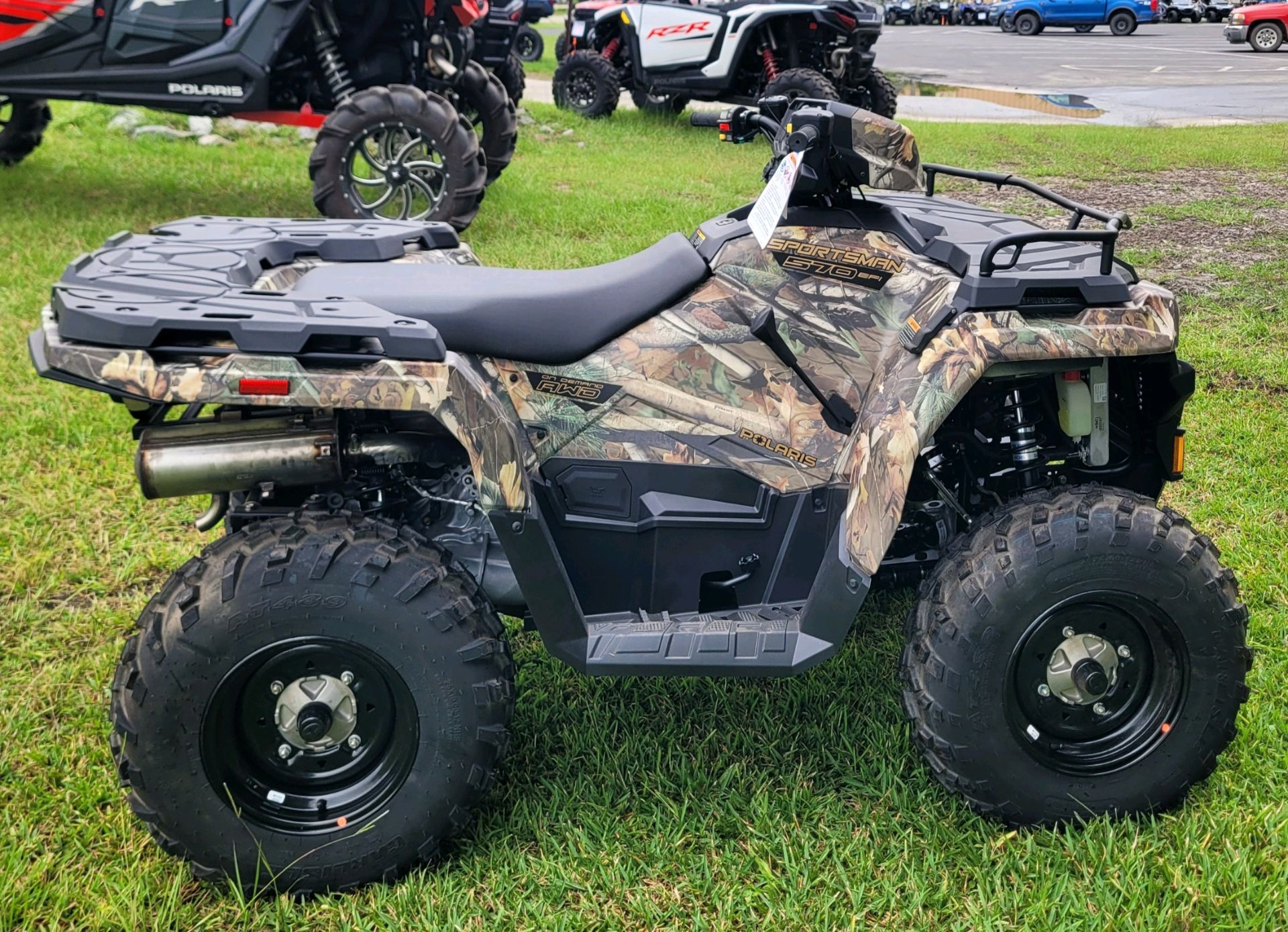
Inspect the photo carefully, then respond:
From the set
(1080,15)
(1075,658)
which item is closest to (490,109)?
(1075,658)

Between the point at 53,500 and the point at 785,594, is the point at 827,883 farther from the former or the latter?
the point at 53,500

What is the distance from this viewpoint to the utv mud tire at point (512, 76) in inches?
469

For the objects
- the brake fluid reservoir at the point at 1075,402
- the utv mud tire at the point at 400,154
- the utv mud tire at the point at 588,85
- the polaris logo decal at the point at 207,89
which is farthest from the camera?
the utv mud tire at the point at 588,85

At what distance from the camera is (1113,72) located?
21375 millimetres

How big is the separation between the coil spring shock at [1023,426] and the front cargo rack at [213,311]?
1458mm

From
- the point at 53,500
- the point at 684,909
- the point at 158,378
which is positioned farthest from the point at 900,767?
the point at 53,500

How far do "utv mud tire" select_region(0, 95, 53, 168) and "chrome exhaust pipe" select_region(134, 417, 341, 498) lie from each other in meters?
7.91

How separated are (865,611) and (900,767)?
817 mm

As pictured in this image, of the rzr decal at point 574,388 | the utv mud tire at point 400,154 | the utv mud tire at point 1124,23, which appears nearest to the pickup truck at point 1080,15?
the utv mud tire at point 1124,23

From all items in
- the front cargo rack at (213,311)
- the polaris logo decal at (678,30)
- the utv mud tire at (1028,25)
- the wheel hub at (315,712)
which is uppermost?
the utv mud tire at (1028,25)

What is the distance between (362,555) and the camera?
2.51 meters

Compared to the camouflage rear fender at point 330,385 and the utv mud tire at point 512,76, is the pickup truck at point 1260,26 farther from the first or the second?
the camouflage rear fender at point 330,385

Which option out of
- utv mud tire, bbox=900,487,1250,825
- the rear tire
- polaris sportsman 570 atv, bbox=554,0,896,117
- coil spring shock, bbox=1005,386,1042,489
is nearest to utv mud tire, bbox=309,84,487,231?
the rear tire

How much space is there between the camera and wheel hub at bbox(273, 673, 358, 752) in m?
2.53
